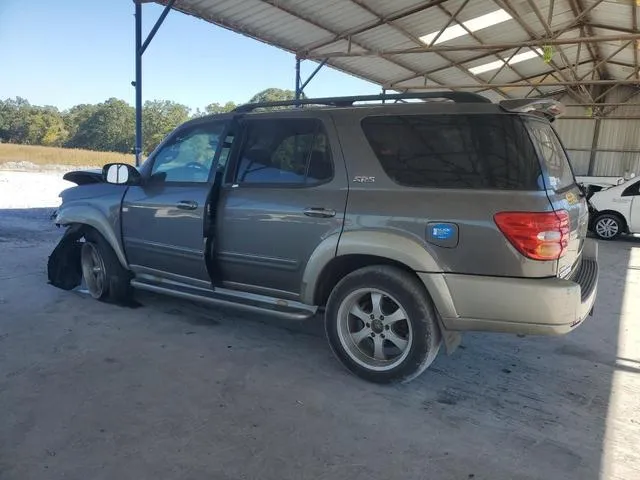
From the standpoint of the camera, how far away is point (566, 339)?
4352mm

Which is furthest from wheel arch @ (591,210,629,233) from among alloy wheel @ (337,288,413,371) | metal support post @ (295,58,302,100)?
alloy wheel @ (337,288,413,371)

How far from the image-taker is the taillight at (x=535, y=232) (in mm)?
2746

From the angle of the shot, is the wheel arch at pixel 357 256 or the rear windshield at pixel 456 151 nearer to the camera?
the rear windshield at pixel 456 151

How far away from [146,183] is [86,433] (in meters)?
2.36

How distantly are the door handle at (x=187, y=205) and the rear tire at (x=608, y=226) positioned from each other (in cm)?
1013

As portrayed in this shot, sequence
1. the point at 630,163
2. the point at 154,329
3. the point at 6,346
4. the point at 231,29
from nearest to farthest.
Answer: the point at 6,346 → the point at 154,329 → the point at 231,29 → the point at 630,163

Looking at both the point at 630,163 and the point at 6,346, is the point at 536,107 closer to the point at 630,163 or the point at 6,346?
the point at 6,346

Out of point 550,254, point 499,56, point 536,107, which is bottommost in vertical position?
Answer: point 550,254

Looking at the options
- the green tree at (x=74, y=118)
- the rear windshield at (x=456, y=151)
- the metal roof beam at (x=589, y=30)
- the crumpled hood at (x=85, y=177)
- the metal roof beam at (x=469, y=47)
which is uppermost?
the green tree at (x=74, y=118)

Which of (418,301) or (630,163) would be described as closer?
(418,301)

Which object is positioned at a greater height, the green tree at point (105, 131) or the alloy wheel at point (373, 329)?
the green tree at point (105, 131)

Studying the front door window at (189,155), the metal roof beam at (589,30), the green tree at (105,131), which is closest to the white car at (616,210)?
the metal roof beam at (589,30)

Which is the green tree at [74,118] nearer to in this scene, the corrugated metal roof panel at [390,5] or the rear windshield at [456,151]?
the corrugated metal roof panel at [390,5]

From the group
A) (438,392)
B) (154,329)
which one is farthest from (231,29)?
(438,392)
